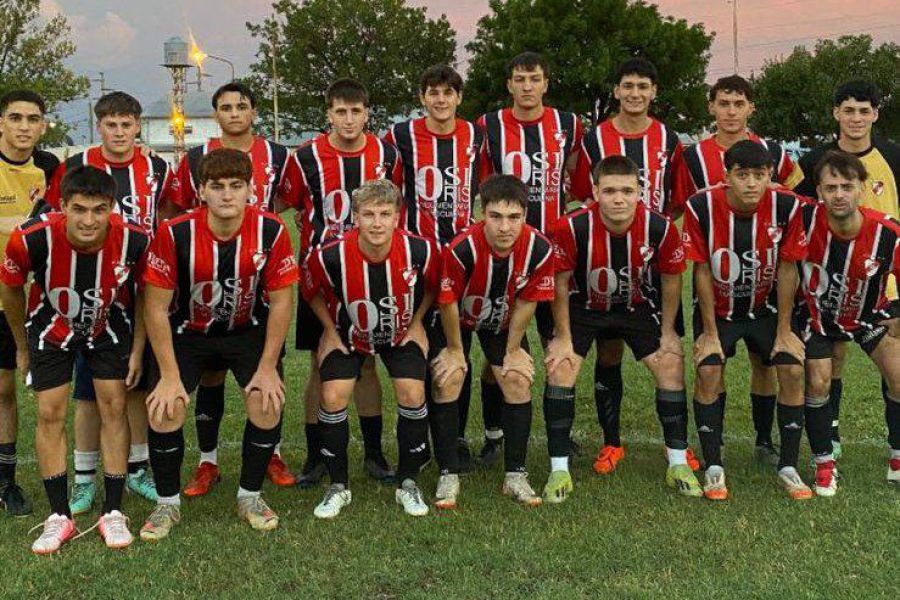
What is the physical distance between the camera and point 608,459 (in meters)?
4.72

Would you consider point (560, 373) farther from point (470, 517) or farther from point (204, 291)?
point (204, 291)

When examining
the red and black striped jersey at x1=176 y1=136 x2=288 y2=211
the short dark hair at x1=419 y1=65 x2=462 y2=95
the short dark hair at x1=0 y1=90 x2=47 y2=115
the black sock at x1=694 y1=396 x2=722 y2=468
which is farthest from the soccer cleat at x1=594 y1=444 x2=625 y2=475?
the short dark hair at x1=0 y1=90 x2=47 y2=115

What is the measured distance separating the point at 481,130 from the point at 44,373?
2.47 m

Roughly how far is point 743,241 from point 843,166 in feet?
1.81

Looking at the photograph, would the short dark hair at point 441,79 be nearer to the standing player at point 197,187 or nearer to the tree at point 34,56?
the standing player at point 197,187

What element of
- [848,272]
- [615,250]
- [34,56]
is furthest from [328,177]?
[34,56]

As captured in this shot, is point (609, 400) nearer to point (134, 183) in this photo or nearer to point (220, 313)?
point (220, 313)

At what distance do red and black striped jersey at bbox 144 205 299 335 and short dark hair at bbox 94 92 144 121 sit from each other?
0.83 m

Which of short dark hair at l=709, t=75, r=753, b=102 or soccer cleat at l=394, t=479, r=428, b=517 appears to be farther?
short dark hair at l=709, t=75, r=753, b=102

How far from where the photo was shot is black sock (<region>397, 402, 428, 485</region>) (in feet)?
13.6

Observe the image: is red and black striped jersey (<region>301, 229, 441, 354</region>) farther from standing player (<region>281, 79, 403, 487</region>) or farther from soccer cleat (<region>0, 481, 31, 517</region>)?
soccer cleat (<region>0, 481, 31, 517</region>)

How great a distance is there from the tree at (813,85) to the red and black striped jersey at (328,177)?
123 ft

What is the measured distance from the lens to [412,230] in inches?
184

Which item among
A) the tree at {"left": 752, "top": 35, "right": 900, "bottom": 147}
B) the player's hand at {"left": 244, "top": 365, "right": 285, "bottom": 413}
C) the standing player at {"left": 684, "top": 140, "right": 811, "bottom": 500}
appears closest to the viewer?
the player's hand at {"left": 244, "top": 365, "right": 285, "bottom": 413}
